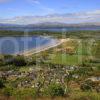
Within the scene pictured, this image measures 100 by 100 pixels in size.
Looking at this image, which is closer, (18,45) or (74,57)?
(74,57)

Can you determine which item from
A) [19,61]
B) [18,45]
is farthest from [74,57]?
[18,45]

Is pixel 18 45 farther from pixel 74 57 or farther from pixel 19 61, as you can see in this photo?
pixel 19 61

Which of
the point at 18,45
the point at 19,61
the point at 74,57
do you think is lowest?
the point at 18,45

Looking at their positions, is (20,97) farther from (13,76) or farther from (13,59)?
(13,59)

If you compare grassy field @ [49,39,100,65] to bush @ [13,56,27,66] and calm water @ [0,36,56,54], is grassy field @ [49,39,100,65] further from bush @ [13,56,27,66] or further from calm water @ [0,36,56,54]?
calm water @ [0,36,56,54]

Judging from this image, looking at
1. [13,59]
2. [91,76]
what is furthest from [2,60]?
[91,76]

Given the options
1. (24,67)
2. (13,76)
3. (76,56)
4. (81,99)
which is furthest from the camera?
(76,56)

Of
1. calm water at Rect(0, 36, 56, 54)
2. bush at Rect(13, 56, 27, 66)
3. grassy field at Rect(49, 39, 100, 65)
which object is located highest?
bush at Rect(13, 56, 27, 66)

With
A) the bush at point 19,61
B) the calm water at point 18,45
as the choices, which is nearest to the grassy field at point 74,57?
the bush at point 19,61

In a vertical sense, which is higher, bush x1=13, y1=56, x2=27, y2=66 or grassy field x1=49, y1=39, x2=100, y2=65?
bush x1=13, y1=56, x2=27, y2=66

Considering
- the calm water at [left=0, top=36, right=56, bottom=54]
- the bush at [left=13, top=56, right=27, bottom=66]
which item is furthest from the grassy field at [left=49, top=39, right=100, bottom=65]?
the calm water at [left=0, top=36, right=56, bottom=54]

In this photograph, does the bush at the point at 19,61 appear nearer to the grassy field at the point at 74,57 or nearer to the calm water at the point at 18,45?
the grassy field at the point at 74,57
